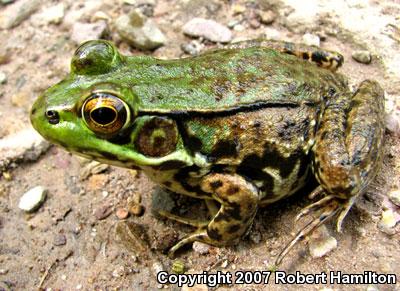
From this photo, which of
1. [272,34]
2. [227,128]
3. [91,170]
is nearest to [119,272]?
[91,170]

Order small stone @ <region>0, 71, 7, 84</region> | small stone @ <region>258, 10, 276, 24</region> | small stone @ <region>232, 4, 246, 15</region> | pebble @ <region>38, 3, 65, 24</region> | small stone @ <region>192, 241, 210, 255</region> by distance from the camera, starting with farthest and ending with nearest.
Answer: pebble @ <region>38, 3, 65, 24</region>, small stone @ <region>232, 4, 246, 15</region>, small stone @ <region>258, 10, 276, 24</region>, small stone @ <region>0, 71, 7, 84</region>, small stone @ <region>192, 241, 210, 255</region>

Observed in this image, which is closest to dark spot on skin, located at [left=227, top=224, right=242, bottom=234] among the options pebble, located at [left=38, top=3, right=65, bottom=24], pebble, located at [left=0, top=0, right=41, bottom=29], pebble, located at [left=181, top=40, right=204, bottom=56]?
pebble, located at [left=181, top=40, right=204, bottom=56]

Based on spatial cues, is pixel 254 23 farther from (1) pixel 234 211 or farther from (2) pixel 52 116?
(2) pixel 52 116

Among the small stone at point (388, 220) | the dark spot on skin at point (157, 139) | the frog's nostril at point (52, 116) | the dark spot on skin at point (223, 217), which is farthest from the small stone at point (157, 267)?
the small stone at point (388, 220)

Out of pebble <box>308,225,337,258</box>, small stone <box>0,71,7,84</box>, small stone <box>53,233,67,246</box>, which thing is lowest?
small stone <box>53,233,67,246</box>

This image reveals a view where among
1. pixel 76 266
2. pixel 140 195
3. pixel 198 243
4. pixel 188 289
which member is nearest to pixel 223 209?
pixel 198 243

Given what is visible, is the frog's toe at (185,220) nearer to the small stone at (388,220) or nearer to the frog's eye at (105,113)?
the frog's eye at (105,113)

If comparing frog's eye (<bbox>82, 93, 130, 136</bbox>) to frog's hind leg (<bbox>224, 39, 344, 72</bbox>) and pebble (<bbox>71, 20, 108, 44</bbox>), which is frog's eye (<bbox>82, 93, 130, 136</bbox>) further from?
pebble (<bbox>71, 20, 108, 44</bbox>)
